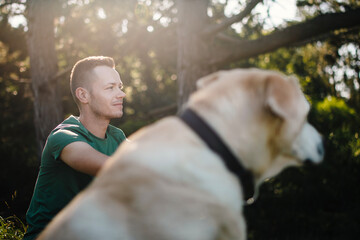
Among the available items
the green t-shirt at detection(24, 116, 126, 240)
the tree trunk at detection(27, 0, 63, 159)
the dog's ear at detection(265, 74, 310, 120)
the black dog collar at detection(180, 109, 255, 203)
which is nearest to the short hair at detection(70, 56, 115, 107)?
the green t-shirt at detection(24, 116, 126, 240)

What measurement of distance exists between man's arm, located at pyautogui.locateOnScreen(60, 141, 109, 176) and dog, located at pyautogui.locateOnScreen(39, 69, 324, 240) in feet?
2.34

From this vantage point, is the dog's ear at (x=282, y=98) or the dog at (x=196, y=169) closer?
the dog at (x=196, y=169)

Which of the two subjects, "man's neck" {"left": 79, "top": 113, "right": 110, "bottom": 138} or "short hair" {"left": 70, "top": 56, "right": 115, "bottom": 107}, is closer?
"man's neck" {"left": 79, "top": 113, "right": 110, "bottom": 138}

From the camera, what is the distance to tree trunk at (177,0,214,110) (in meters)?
6.65

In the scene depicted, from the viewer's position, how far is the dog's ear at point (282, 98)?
183 centimetres

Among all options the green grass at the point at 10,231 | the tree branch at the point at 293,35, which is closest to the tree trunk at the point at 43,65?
the green grass at the point at 10,231

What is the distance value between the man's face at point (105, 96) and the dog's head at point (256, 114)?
5.13 ft

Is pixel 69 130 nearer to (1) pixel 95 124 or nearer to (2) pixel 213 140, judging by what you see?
(1) pixel 95 124

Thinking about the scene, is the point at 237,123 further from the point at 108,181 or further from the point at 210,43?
the point at 210,43

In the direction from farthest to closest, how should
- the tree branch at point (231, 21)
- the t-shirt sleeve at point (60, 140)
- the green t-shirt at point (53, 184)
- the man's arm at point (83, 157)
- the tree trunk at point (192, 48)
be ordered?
the tree trunk at point (192, 48) < the tree branch at point (231, 21) < the green t-shirt at point (53, 184) < the t-shirt sleeve at point (60, 140) < the man's arm at point (83, 157)

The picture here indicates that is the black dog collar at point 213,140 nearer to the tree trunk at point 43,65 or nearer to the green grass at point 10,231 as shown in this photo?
the green grass at point 10,231

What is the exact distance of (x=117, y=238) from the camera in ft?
5.58

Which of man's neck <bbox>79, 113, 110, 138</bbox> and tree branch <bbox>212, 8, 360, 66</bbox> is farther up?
man's neck <bbox>79, 113, 110, 138</bbox>

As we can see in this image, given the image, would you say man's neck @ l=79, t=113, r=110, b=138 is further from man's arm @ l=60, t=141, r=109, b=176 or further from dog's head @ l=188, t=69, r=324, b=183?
dog's head @ l=188, t=69, r=324, b=183
